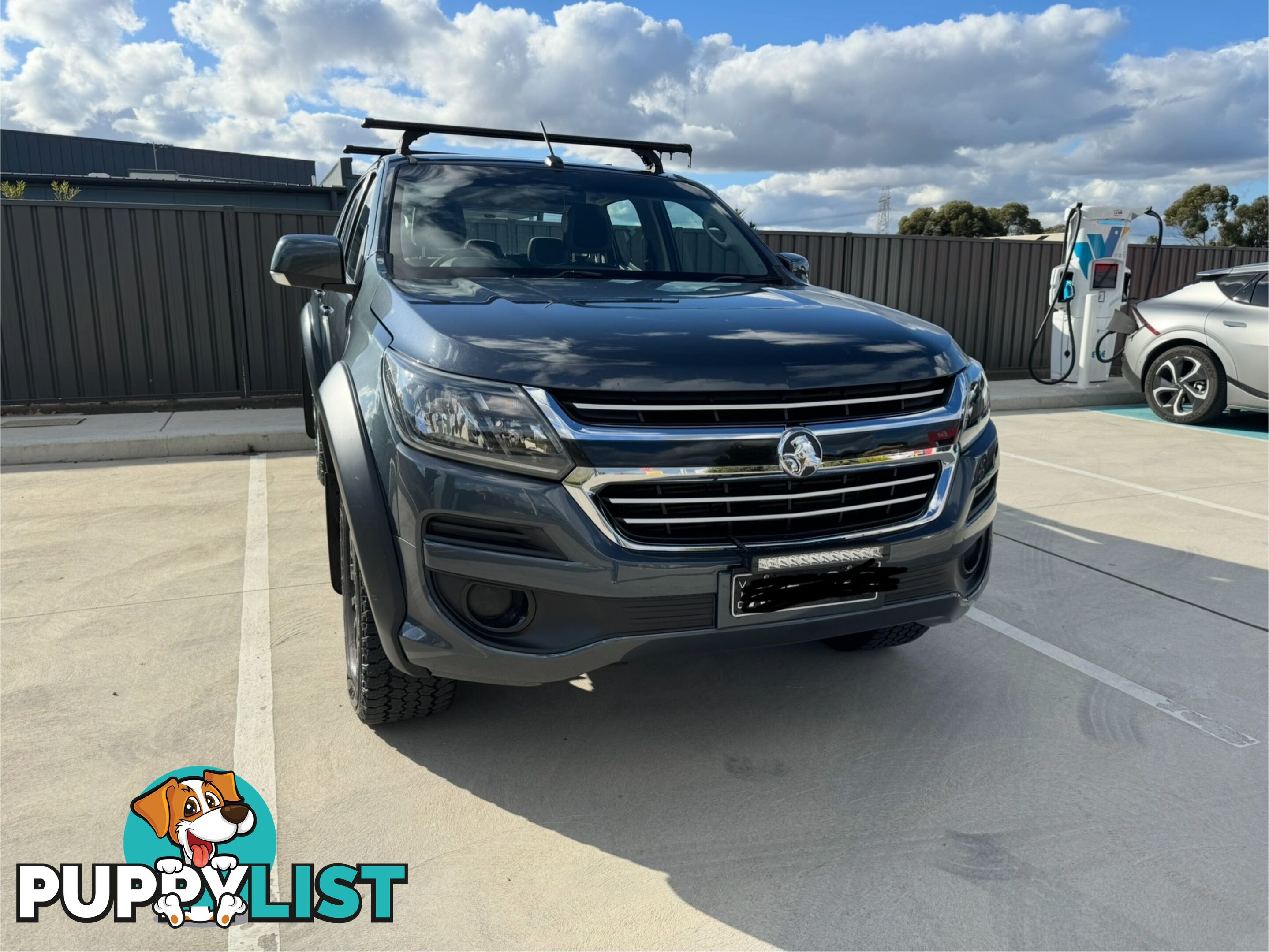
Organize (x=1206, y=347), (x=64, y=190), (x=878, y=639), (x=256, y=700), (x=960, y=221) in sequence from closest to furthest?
(x=256, y=700) → (x=878, y=639) → (x=1206, y=347) → (x=64, y=190) → (x=960, y=221)

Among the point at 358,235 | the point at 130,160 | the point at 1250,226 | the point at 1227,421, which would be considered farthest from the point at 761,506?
the point at 1250,226

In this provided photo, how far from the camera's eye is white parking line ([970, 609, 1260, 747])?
287 cm

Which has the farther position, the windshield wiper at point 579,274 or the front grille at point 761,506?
the windshield wiper at point 579,274

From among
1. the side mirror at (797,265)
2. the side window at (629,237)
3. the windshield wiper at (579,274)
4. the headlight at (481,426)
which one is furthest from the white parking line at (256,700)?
the side mirror at (797,265)

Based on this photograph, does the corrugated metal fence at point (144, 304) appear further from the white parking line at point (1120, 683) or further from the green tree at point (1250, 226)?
the green tree at point (1250, 226)

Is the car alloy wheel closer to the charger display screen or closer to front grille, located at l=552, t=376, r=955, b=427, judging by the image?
the charger display screen

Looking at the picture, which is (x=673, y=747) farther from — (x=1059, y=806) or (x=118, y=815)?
(x=118, y=815)

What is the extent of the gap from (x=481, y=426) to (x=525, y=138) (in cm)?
287

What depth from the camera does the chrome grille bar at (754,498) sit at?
2141 millimetres

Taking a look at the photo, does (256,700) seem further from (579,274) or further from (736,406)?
(736,406)

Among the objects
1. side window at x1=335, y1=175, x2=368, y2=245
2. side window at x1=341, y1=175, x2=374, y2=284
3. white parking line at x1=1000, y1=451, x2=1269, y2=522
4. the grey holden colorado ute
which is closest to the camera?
the grey holden colorado ute

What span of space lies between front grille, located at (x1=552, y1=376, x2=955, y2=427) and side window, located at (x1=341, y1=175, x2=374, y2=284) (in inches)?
57.5

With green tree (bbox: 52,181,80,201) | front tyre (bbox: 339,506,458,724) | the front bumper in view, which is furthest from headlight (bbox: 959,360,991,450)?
green tree (bbox: 52,181,80,201)

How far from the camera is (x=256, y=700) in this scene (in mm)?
2957
